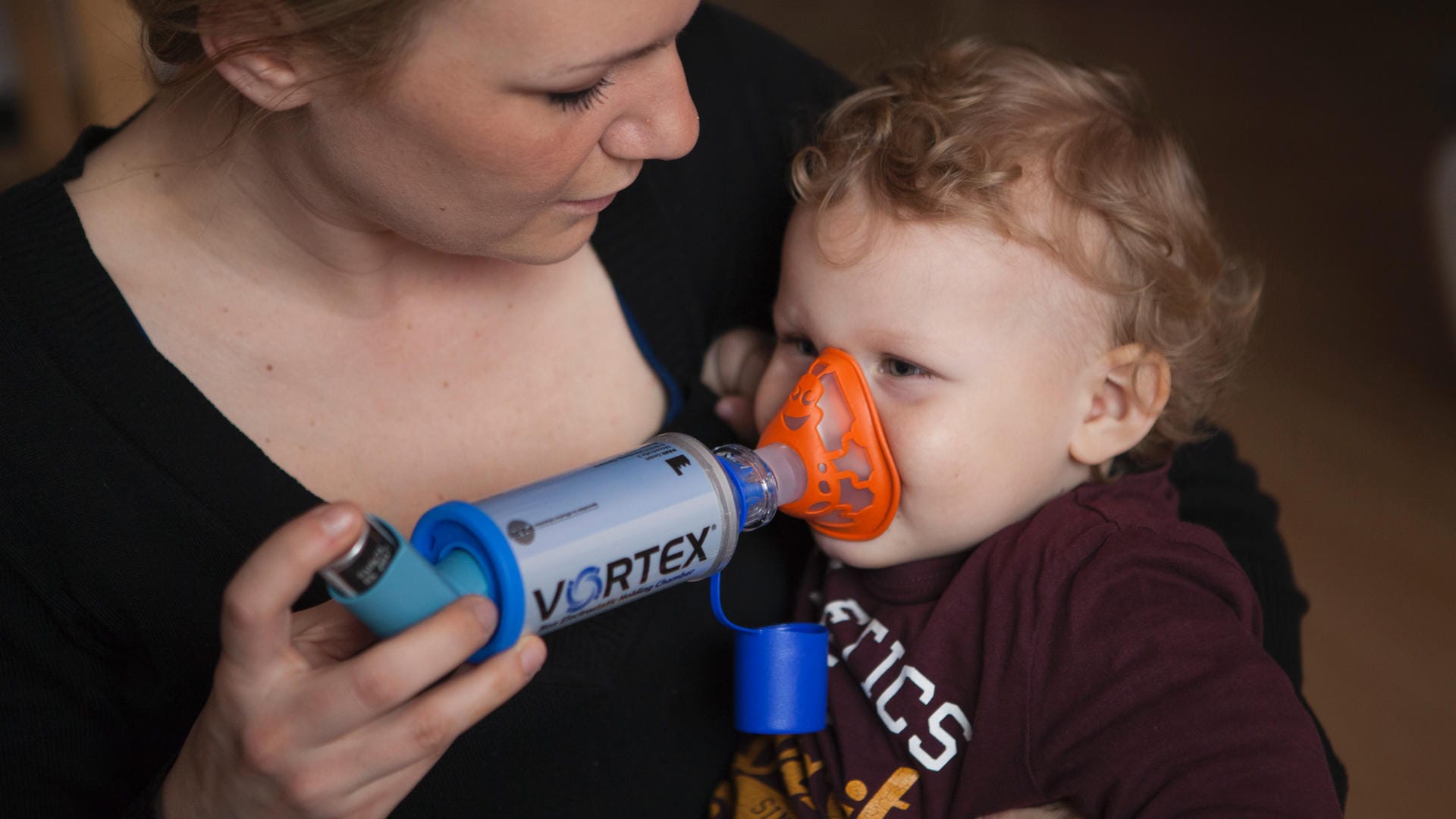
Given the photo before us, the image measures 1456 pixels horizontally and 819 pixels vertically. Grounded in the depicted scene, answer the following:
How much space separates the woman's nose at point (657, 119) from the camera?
1.12m

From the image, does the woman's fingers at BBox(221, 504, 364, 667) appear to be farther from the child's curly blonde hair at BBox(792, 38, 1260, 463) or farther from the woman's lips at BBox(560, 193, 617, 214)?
the child's curly blonde hair at BBox(792, 38, 1260, 463)

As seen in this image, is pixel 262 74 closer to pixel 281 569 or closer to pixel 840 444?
pixel 281 569

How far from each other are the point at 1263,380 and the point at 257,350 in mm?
2420

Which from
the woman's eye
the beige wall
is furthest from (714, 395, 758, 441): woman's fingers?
the beige wall

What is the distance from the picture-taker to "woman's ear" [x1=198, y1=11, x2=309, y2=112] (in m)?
1.06

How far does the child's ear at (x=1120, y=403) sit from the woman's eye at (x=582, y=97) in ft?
2.01

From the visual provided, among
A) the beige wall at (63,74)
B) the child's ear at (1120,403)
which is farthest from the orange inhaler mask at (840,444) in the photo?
the beige wall at (63,74)

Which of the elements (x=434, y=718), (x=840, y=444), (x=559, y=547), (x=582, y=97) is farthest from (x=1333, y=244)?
(x=434, y=718)

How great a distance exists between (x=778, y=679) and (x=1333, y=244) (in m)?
2.69

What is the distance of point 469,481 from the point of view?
132 centimetres

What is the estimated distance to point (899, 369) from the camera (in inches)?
51.7

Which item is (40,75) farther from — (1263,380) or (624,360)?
(1263,380)

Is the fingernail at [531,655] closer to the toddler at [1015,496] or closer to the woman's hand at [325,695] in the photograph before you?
the woman's hand at [325,695]

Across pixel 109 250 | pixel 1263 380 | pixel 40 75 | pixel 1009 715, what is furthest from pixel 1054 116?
pixel 40 75
